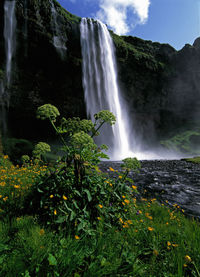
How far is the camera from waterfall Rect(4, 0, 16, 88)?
638 inches

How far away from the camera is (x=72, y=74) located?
75.7ft

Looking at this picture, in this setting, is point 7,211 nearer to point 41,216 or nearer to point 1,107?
point 41,216

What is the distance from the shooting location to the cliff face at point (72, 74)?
60.1 ft

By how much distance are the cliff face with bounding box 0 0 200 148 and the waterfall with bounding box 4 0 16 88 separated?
419 millimetres

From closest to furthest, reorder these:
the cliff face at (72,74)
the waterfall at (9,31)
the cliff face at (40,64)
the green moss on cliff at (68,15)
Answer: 1. the waterfall at (9,31)
2. the cliff face at (40,64)
3. the cliff face at (72,74)
4. the green moss on cliff at (68,15)

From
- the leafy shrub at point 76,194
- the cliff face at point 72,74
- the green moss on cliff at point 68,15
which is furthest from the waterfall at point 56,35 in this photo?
the leafy shrub at point 76,194

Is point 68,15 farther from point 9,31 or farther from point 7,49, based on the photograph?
point 7,49

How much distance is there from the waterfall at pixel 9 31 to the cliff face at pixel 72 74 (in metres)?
0.42

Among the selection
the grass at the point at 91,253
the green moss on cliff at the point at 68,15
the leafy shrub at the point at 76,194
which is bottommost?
the grass at the point at 91,253

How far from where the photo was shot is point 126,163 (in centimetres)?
263

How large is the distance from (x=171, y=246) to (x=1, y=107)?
68.7 ft

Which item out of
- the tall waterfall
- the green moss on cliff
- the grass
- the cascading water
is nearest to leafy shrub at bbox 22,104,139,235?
the grass

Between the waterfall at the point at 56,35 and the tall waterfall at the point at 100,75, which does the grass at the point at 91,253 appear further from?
the tall waterfall at the point at 100,75

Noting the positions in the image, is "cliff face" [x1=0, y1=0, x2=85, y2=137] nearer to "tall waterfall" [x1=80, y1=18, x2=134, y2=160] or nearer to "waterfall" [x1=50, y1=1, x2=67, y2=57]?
"waterfall" [x1=50, y1=1, x2=67, y2=57]
